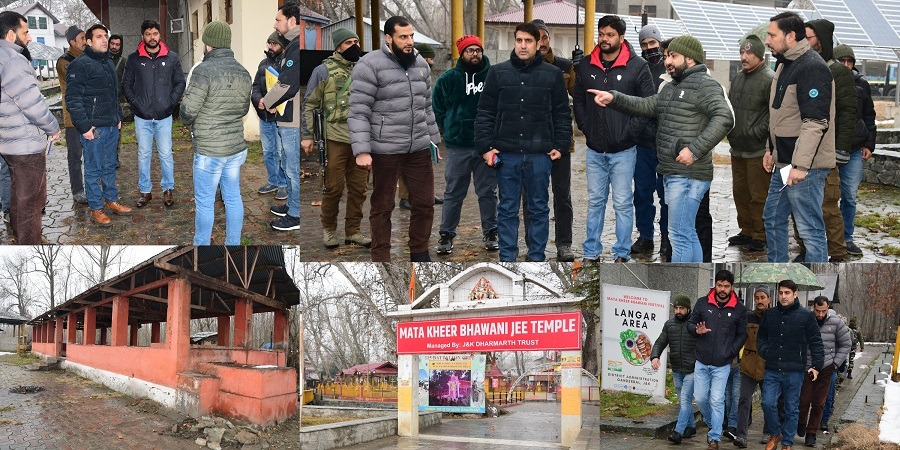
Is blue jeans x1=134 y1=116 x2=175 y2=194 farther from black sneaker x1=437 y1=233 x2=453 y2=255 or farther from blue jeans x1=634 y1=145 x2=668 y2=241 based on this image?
blue jeans x1=634 y1=145 x2=668 y2=241

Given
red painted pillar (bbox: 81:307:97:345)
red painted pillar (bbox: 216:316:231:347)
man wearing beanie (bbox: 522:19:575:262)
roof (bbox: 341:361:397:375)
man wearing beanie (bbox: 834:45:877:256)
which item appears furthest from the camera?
man wearing beanie (bbox: 834:45:877:256)

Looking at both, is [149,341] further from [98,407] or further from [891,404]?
[891,404]

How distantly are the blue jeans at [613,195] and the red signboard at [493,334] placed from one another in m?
0.55

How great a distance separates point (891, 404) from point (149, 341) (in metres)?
4.65

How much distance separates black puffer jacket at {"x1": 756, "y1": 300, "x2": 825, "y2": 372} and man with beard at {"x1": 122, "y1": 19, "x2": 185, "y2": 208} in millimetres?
4017

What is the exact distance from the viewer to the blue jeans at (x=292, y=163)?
6.94 meters

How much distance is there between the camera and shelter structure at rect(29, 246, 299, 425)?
6.44 meters

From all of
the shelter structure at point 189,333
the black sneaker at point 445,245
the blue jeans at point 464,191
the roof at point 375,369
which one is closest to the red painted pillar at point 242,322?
the shelter structure at point 189,333

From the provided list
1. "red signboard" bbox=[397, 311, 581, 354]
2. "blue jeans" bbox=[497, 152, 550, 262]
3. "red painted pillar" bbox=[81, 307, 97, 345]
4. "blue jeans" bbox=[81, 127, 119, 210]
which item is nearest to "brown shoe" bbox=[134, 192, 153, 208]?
"blue jeans" bbox=[81, 127, 119, 210]

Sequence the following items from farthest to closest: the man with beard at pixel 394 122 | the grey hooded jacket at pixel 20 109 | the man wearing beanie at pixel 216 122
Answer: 1. the man wearing beanie at pixel 216 122
2. the grey hooded jacket at pixel 20 109
3. the man with beard at pixel 394 122

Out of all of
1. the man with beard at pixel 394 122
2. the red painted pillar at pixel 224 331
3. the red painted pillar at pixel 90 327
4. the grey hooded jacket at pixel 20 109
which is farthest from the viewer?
the red painted pillar at pixel 90 327

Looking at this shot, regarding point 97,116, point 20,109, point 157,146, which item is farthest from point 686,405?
point 20,109

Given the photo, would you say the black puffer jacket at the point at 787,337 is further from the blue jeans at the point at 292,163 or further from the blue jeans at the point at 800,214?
the blue jeans at the point at 292,163

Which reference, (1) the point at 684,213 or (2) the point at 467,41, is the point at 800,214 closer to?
(1) the point at 684,213
